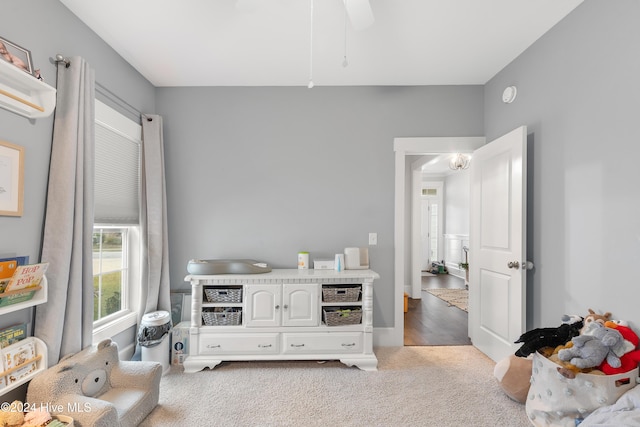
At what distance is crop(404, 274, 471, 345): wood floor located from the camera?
3.18 m

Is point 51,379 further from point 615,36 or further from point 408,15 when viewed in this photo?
point 615,36

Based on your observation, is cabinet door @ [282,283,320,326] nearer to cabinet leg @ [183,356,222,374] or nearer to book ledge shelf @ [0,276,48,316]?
cabinet leg @ [183,356,222,374]

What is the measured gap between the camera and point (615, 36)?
67.6 inches

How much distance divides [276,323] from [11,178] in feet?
6.33

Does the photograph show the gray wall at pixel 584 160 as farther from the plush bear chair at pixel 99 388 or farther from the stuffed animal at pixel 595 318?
the plush bear chair at pixel 99 388

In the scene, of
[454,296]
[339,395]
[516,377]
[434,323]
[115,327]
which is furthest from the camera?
[454,296]

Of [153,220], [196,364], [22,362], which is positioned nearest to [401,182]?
[153,220]

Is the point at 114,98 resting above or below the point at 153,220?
above

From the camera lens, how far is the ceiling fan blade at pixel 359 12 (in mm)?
1566

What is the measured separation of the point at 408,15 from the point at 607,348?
2246 mm

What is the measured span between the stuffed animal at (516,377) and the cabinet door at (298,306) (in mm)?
1392

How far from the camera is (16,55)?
1.61 m

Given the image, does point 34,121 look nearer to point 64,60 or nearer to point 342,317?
point 64,60

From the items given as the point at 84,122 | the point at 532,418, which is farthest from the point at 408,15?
the point at 532,418
